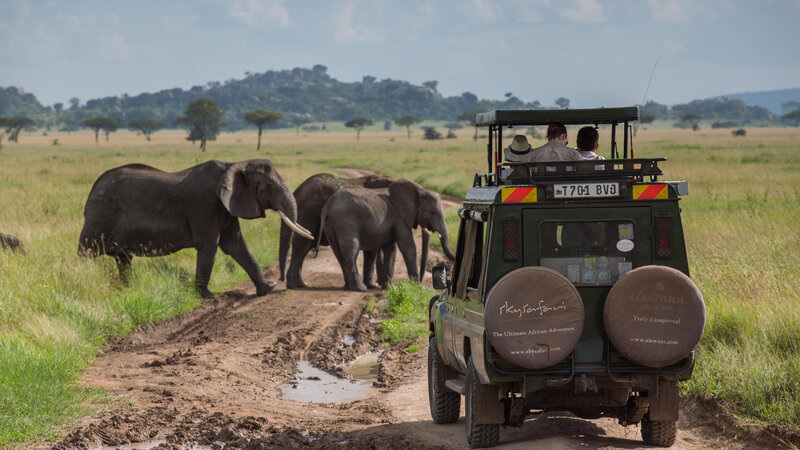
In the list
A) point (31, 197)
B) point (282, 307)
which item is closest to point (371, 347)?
point (282, 307)

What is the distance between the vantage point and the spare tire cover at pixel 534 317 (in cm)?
568

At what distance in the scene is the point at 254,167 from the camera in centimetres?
1631

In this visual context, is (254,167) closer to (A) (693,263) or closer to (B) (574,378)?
(A) (693,263)

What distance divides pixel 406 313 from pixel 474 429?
23.5 feet

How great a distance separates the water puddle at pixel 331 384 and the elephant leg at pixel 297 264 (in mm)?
5996

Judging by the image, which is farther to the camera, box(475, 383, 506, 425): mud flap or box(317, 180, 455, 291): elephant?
box(317, 180, 455, 291): elephant

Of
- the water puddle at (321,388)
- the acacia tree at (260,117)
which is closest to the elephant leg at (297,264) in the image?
the water puddle at (321,388)

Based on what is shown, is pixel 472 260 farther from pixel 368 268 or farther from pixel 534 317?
pixel 368 268

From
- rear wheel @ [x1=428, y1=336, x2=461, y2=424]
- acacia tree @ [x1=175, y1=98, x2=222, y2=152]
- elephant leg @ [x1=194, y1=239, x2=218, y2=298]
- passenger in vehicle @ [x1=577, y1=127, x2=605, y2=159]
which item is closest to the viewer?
rear wheel @ [x1=428, y1=336, x2=461, y2=424]

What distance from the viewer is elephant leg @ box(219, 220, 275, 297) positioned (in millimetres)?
15992

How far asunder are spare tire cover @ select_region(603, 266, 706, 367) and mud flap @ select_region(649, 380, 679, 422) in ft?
1.73

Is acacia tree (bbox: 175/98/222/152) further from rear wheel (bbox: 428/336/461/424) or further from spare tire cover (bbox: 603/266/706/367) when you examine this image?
→ spare tire cover (bbox: 603/266/706/367)

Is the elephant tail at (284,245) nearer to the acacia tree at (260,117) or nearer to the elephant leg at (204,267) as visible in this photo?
the elephant leg at (204,267)

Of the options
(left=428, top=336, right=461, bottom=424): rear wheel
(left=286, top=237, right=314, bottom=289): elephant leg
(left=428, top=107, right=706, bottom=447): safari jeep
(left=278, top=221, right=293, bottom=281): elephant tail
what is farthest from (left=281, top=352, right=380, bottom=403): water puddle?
(left=278, top=221, right=293, bottom=281): elephant tail
